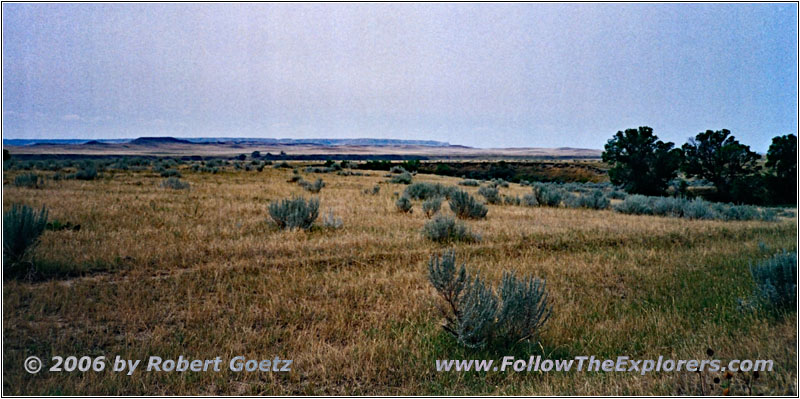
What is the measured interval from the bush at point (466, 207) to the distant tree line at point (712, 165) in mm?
22707

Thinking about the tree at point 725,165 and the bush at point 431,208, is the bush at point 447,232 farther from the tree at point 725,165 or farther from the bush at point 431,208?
the tree at point 725,165

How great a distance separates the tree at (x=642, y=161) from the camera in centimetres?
3378

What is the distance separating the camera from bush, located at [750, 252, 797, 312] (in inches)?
204

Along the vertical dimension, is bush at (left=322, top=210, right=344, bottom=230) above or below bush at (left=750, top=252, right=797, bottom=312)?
above

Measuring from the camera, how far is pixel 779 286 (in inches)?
209

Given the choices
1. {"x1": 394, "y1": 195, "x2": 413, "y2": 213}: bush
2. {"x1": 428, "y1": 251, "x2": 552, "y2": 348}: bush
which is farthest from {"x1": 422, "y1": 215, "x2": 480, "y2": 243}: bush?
{"x1": 428, "y1": 251, "x2": 552, "y2": 348}: bush

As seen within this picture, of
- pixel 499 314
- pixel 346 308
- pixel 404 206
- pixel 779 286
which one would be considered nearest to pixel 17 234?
pixel 346 308

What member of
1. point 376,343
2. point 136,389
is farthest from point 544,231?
point 136,389

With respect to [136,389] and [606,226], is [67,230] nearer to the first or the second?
[136,389]

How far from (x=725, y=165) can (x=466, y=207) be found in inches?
1116

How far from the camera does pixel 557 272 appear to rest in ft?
24.0

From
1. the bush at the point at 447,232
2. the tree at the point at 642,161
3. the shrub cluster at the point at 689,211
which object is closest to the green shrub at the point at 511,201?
the shrub cluster at the point at 689,211

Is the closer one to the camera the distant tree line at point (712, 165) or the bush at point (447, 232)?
the bush at point (447, 232)

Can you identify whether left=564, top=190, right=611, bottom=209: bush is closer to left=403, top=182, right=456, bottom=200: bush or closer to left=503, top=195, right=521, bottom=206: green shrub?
left=503, top=195, right=521, bottom=206: green shrub
